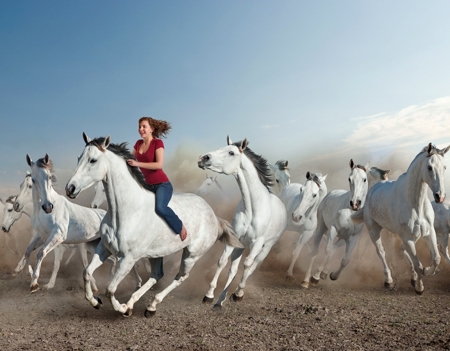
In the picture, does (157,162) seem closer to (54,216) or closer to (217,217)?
(217,217)

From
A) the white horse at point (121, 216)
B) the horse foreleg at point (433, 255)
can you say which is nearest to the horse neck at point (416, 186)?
the horse foreleg at point (433, 255)

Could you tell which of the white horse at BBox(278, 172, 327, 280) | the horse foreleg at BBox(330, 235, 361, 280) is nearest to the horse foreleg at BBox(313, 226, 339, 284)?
the horse foreleg at BBox(330, 235, 361, 280)

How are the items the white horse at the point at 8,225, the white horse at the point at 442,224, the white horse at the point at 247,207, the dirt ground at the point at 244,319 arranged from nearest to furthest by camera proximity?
the dirt ground at the point at 244,319 < the white horse at the point at 247,207 < the white horse at the point at 442,224 < the white horse at the point at 8,225

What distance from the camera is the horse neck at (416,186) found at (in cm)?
769

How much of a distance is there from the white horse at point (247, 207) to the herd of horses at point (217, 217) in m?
0.02

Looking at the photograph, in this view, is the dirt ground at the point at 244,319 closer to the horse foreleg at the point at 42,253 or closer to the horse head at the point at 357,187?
the horse foreleg at the point at 42,253

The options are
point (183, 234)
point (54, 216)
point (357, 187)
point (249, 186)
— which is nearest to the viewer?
point (183, 234)

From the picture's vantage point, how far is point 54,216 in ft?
26.8

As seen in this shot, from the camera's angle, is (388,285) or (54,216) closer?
(54,216)

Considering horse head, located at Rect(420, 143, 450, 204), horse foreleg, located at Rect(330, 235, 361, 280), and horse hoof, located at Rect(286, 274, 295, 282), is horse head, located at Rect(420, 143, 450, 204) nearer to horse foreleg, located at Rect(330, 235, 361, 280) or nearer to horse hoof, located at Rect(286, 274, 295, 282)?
horse foreleg, located at Rect(330, 235, 361, 280)

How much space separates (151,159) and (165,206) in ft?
2.21

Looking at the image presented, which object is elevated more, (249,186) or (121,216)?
(249,186)

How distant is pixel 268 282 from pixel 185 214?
4119 millimetres

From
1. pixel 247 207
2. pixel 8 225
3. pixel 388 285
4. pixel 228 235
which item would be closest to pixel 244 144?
pixel 247 207
